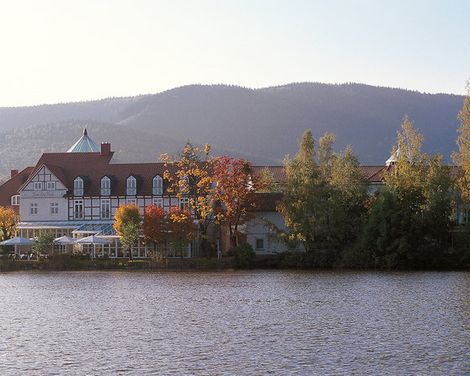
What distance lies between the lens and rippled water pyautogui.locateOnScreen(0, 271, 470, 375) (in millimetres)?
23594

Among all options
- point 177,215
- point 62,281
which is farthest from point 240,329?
point 177,215

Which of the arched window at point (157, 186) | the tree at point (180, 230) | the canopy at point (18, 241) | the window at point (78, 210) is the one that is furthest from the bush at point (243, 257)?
the window at point (78, 210)

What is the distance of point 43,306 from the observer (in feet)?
129

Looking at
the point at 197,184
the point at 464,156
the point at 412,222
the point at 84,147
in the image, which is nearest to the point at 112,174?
the point at 197,184

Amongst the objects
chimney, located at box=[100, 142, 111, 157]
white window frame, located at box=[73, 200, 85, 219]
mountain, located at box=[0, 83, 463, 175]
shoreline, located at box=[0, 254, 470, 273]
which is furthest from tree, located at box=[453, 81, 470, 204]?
mountain, located at box=[0, 83, 463, 175]

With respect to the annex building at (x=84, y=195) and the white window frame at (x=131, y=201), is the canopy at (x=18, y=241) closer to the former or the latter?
the annex building at (x=84, y=195)

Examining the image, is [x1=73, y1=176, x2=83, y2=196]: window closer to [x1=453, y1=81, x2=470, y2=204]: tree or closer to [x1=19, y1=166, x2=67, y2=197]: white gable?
[x1=19, y1=166, x2=67, y2=197]: white gable

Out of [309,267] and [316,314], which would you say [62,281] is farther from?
[316,314]

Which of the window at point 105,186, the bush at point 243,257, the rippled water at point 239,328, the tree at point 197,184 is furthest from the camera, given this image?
the window at point 105,186

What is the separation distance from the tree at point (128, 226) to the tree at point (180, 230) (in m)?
2.90

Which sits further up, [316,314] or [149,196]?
[149,196]

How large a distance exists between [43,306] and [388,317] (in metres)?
14.9

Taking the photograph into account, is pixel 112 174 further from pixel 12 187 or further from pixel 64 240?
pixel 12 187

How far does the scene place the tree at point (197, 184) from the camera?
75.2m
